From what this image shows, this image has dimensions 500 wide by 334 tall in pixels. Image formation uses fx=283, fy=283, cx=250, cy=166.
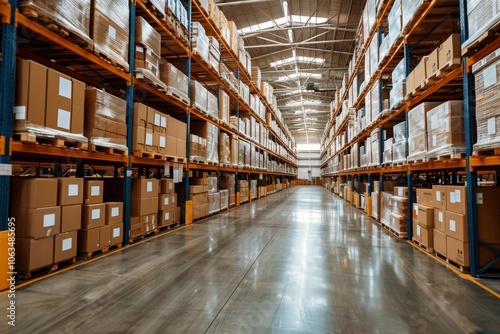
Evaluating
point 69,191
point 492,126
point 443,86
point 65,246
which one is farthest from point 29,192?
point 443,86

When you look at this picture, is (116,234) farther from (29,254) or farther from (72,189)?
(29,254)

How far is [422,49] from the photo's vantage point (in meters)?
5.89

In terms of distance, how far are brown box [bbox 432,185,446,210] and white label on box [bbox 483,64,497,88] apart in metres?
1.44

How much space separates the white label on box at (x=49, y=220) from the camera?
3.02 m

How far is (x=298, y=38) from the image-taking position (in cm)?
1467

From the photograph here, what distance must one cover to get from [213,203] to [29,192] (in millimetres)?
5347

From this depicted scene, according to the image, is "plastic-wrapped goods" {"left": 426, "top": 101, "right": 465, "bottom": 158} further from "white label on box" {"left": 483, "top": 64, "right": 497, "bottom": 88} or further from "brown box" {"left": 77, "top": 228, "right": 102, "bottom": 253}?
"brown box" {"left": 77, "top": 228, "right": 102, "bottom": 253}

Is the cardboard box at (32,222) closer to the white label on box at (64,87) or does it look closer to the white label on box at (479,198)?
the white label on box at (64,87)

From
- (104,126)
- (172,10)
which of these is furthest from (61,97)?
(172,10)

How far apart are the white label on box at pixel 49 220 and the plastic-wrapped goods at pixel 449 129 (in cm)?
471

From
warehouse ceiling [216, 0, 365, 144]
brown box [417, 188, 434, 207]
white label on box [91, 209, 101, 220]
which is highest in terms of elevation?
warehouse ceiling [216, 0, 365, 144]

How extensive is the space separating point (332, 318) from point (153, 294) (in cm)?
158

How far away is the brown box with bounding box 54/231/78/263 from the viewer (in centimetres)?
318

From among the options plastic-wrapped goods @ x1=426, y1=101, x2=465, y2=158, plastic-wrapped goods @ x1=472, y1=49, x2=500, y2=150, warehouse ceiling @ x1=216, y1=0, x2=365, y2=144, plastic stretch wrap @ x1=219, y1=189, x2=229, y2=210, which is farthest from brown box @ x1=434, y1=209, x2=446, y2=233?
warehouse ceiling @ x1=216, y1=0, x2=365, y2=144
